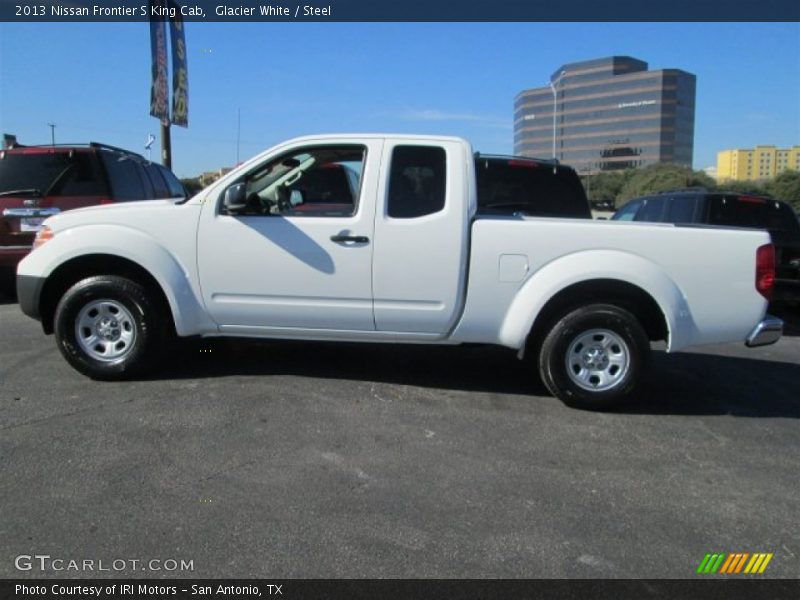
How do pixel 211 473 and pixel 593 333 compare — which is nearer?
pixel 211 473

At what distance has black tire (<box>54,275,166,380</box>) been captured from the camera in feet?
16.6

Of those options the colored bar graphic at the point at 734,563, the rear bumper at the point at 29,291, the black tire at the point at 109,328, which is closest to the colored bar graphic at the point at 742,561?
the colored bar graphic at the point at 734,563

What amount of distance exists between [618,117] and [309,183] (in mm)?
89223

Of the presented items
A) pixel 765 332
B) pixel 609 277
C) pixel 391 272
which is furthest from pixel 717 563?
pixel 391 272

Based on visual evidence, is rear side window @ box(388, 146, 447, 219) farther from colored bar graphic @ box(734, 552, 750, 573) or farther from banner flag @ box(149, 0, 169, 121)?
banner flag @ box(149, 0, 169, 121)

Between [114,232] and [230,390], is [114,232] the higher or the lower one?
the higher one

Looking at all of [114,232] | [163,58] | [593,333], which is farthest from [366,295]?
[163,58]

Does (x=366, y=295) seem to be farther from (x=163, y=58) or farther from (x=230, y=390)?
(x=163, y=58)

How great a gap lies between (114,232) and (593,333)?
3719 millimetres

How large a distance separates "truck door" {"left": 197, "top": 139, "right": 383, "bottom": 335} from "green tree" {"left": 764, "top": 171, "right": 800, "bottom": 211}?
32432mm

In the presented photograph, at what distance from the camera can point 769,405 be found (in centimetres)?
520

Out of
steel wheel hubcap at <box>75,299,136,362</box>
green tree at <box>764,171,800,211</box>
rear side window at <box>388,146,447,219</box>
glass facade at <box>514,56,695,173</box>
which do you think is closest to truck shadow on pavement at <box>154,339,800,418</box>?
steel wheel hubcap at <box>75,299,136,362</box>

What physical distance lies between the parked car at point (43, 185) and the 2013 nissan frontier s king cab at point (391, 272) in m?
3.40
